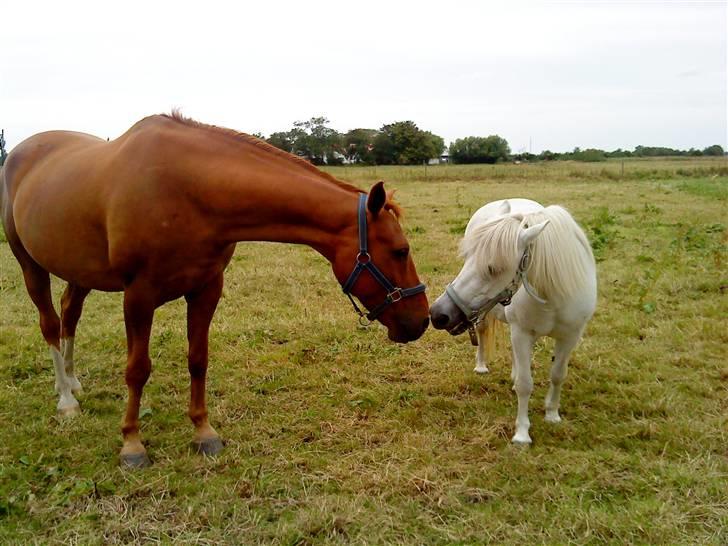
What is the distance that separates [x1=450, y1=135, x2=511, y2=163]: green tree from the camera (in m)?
55.8

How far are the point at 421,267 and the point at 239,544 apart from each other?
5804 millimetres

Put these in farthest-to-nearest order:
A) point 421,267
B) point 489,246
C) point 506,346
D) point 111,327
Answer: point 421,267 < point 111,327 < point 506,346 < point 489,246

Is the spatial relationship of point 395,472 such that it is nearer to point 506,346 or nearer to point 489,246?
point 489,246

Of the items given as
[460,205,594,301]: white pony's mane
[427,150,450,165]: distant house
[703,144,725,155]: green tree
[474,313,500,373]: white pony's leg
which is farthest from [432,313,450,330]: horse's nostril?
[703,144,725,155]: green tree

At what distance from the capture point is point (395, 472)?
10.1 ft

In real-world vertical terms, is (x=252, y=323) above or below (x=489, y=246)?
below

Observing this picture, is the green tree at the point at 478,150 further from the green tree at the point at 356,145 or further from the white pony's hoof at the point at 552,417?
the white pony's hoof at the point at 552,417

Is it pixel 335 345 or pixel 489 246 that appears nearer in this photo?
pixel 489 246


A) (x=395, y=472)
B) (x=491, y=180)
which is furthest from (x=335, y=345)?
(x=491, y=180)

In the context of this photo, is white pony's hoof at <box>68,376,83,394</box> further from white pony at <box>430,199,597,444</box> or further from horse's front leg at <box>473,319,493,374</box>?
horse's front leg at <box>473,319,493,374</box>

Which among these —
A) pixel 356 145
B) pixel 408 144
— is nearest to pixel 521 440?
pixel 356 145

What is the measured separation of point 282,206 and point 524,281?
1.45 meters

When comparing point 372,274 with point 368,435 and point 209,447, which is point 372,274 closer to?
point 368,435

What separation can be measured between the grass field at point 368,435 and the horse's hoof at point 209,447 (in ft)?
0.28
